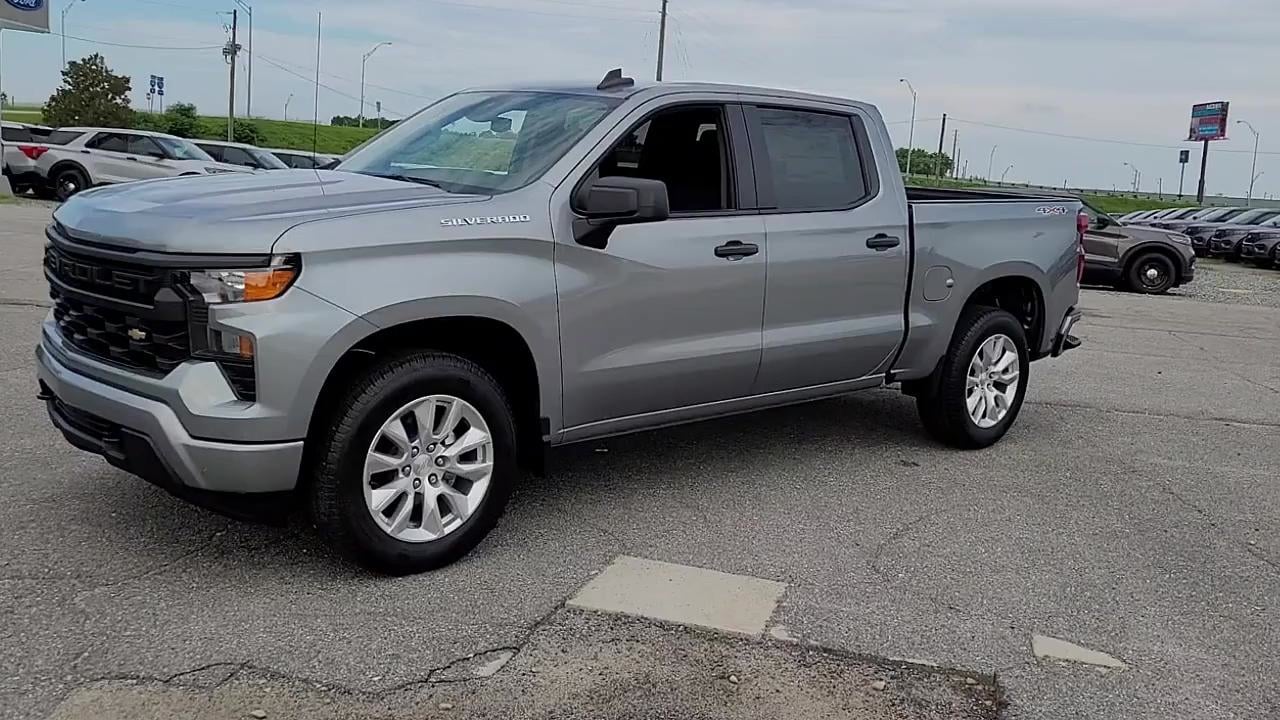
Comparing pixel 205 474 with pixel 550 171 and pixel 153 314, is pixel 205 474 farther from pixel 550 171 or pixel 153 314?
pixel 550 171

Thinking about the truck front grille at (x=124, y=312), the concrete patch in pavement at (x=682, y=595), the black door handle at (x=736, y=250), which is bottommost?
the concrete patch in pavement at (x=682, y=595)

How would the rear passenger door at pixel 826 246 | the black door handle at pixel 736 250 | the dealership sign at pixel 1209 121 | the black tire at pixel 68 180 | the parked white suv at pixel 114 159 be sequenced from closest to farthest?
1. the black door handle at pixel 736 250
2. the rear passenger door at pixel 826 246
3. the parked white suv at pixel 114 159
4. the black tire at pixel 68 180
5. the dealership sign at pixel 1209 121

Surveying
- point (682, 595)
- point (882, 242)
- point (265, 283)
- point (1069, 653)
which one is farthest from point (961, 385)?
point (265, 283)

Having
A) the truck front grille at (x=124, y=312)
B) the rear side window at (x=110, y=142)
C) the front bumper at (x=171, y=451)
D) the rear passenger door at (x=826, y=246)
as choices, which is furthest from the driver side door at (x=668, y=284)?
the rear side window at (x=110, y=142)

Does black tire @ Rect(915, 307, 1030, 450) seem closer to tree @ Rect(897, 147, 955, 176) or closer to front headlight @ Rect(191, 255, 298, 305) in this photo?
front headlight @ Rect(191, 255, 298, 305)

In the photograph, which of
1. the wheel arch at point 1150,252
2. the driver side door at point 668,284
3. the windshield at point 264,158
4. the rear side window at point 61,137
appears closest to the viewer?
the driver side door at point 668,284

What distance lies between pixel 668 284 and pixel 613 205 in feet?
1.95

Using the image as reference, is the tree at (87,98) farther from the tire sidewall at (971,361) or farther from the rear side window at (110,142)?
the tire sidewall at (971,361)

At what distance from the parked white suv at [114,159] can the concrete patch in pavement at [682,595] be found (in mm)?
21525

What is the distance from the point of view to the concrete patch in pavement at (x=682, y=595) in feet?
13.7

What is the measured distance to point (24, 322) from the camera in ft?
30.3

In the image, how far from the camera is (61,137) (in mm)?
25484

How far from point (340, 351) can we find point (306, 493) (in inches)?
21.6

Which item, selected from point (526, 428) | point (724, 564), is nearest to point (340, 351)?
point (526, 428)
